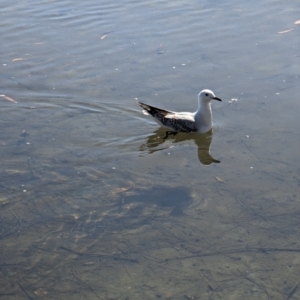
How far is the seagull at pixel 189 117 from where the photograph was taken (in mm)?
10367

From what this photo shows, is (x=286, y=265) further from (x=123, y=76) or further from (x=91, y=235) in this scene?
(x=123, y=76)

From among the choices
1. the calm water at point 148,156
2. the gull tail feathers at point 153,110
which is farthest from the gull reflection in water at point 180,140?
the gull tail feathers at point 153,110

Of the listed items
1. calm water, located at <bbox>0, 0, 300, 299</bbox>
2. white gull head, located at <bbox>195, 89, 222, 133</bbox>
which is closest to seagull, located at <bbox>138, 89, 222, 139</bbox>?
white gull head, located at <bbox>195, 89, 222, 133</bbox>

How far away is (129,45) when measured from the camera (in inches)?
526

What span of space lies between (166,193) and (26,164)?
7.43 ft

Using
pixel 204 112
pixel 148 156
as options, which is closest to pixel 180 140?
pixel 204 112

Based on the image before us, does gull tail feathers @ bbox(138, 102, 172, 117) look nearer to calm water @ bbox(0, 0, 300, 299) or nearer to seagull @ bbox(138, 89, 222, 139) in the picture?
seagull @ bbox(138, 89, 222, 139)

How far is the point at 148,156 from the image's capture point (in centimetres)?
970

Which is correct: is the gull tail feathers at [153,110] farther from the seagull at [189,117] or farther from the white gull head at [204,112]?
the white gull head at [204,112]

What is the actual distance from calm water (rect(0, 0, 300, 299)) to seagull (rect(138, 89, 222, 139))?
0.21 meters

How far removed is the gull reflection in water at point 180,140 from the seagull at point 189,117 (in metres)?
0.09

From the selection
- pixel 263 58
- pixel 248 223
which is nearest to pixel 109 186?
pixel 248 223

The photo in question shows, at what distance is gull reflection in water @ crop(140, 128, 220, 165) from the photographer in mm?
9806

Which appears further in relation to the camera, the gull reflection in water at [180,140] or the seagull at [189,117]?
the seagull at [189,117]
